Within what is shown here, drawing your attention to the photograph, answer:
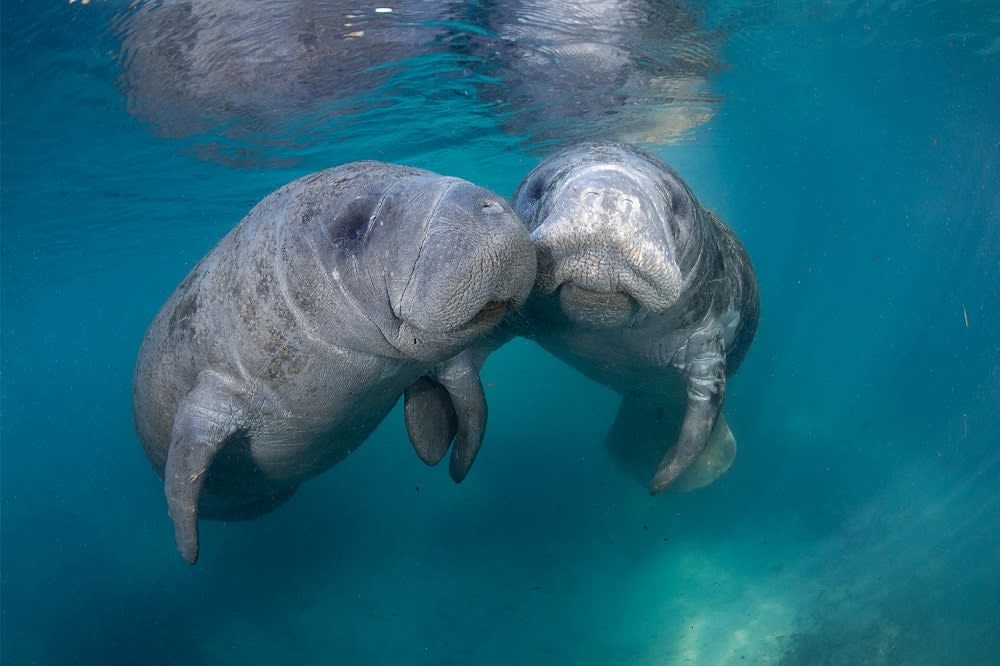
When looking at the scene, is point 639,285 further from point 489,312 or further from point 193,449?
point 193,449

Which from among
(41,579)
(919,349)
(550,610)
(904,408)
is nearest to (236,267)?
(550,610)

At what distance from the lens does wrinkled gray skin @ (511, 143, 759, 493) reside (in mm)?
2922

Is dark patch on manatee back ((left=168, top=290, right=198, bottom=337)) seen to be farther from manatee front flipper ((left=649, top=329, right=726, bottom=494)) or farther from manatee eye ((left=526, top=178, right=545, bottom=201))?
manatee front flipper ((left=649, top=329, right=726, bottom=494))

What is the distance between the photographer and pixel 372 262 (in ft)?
9.52

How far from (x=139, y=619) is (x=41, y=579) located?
5.50 meters

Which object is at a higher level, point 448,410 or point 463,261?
point 463,261

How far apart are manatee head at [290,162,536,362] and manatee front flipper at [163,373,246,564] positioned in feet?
3.53

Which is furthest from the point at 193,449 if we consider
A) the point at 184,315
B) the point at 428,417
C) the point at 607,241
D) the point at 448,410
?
the point at 607,241

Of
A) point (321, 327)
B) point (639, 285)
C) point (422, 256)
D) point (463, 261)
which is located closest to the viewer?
point (463, 261)

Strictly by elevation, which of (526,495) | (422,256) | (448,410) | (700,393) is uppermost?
(422,256)

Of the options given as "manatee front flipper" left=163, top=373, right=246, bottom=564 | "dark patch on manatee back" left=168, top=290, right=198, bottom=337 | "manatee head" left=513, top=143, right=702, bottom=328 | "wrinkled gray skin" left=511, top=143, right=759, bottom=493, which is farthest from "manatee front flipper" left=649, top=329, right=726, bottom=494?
"dark patch on manatee back" left=168, top=290, right=198, bottom=337

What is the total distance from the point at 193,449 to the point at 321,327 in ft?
3.72

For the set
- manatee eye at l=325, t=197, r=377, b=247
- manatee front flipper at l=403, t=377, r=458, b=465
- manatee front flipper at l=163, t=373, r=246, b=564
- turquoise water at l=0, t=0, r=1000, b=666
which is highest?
manatee eye at l=325, t=197, r=377, b=247

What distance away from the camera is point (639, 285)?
10.0ft
